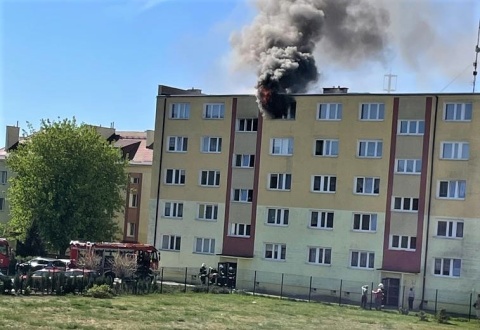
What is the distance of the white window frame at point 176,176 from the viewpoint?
60094 millimetres

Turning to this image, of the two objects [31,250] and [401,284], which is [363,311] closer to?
[401,284]

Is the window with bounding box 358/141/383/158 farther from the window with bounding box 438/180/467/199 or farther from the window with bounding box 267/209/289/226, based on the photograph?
the window with bounding box 267/209/289/226

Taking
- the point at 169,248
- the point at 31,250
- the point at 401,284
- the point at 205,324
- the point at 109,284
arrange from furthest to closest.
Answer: the point at 31,250
the point at 169,248
the point at 401,284
the point at 109,284
the point at 205,324

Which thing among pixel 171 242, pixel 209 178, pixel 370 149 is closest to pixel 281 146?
pixel 209 178

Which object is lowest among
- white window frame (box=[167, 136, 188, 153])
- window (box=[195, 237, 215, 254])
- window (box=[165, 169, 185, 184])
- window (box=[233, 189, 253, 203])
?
window (box=[195, 237, 215, 254])

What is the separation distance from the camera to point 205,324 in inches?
1222

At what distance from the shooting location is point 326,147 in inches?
2158

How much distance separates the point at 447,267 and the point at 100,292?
22014 millimetres

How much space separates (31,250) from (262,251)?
19550mm

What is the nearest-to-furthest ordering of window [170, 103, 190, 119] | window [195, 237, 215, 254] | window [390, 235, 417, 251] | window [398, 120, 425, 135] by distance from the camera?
1. window [390, 235, 417, 251]
2. window [398, 120, 425, 135]
3. window [195, 237, 215, 254]
4. window [170, 103, 190, 119]

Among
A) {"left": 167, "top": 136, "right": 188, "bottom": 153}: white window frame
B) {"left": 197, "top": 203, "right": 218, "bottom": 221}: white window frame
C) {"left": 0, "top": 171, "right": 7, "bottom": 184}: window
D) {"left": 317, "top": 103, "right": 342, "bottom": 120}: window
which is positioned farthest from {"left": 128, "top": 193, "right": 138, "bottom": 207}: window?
{"left": 317, "top": 103, "right": 342, "bottom": 120}: window

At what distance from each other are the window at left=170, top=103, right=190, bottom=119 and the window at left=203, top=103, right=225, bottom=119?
154 cm

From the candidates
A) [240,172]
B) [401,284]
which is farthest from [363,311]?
[240,172]

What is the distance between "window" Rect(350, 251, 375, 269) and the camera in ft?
173
